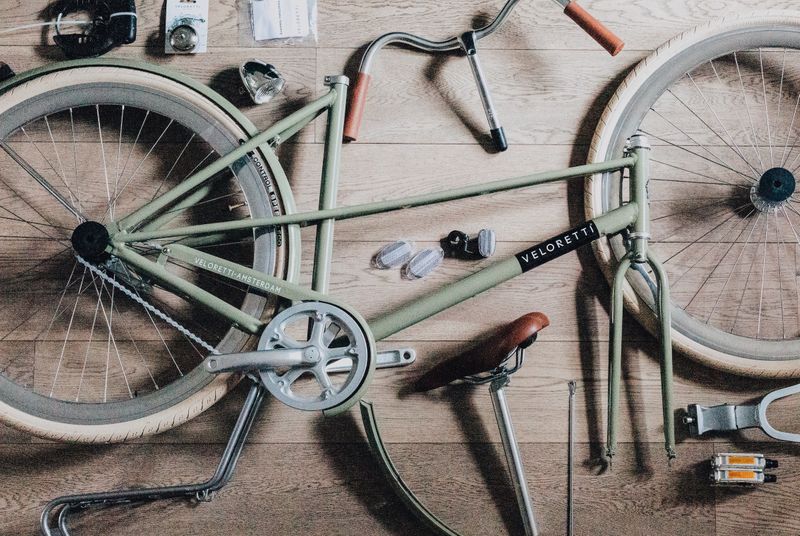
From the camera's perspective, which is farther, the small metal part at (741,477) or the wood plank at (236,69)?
the wood plank at (236,69)

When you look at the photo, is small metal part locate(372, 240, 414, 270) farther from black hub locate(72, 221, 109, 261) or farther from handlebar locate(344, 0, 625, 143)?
black hub locate(72, 221, 109, 261)

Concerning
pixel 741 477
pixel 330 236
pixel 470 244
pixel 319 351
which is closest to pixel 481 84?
pixel 470 244

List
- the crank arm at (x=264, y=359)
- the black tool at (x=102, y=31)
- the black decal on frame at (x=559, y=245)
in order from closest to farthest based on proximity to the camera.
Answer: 1. the crank arm at (x=264, y=359)
2. the black decal on frame at (x=559, y=245)
3. the black tool at (x=102, y=31)

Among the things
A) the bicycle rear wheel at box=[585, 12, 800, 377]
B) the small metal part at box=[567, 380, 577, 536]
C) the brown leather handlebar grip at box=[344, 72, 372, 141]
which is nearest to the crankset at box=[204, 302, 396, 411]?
the brown leather handlebar grip at box=[344, 72, 372, 141]

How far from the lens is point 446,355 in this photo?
166 centimetres

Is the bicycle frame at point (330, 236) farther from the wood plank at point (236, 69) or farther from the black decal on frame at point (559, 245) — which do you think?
the wood plank at point (236, 69)

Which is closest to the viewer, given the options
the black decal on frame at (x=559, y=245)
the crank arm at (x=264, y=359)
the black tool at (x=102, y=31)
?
the crank arm at (x=264, y=359)

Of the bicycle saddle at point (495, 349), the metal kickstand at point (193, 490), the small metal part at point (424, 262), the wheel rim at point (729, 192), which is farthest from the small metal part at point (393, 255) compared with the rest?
the wheel rim at point (729, 192)

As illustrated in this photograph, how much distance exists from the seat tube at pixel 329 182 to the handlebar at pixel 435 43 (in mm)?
48

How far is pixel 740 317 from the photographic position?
1667mm

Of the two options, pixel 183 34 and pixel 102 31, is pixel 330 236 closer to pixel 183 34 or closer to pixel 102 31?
pixel 183 34

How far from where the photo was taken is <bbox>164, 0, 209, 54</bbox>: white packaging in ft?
5.50

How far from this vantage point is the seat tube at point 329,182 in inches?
57.9

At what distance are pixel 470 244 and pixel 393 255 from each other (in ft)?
0.63
